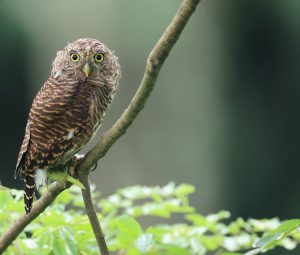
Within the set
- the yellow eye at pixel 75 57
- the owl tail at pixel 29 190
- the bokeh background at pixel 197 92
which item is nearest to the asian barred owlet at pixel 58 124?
the owl tail at pixel 29 190

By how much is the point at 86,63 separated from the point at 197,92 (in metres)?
12.1

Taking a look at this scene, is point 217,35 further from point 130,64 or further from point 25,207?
point 25,207

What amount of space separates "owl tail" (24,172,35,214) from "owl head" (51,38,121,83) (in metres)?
0.35

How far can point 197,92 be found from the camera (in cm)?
1506

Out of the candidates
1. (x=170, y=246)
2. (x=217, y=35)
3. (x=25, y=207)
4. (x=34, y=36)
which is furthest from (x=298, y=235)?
(x=217, y=35)

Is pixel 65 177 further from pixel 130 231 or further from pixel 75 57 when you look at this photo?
pixel 75 57

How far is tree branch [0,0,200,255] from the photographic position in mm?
2023

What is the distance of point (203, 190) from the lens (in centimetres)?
1322

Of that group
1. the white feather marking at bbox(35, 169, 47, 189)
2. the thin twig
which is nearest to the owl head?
the white feather marking at bbox(35, 169, 47, 189)

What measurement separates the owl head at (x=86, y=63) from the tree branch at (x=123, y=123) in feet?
2.04

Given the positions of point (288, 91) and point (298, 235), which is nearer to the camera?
point (298, 235)

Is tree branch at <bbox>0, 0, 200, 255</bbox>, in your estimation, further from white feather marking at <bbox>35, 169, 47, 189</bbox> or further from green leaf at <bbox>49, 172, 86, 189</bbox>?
white feather marking at <bbox>35, 169, 47, 189</bbox>

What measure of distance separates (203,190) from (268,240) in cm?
1122

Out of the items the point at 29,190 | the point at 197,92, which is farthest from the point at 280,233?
the point at 197,92
